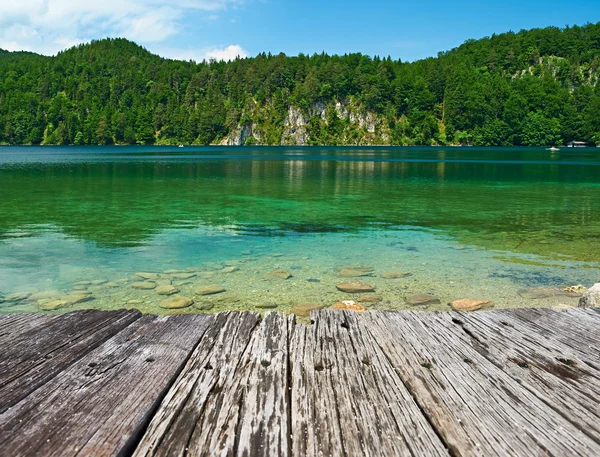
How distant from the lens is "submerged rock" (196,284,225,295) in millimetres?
11995

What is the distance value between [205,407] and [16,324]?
2.64 meters

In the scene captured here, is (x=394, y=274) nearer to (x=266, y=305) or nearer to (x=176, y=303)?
(x=266, y=305)

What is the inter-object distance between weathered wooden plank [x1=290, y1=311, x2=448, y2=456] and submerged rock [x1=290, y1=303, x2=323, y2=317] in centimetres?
614

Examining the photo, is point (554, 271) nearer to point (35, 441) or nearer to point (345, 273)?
point (345, 273)

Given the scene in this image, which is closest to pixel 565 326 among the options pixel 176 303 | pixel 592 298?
pixel 592 298

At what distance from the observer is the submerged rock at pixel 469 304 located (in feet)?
34.6

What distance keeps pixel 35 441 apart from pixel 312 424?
154 centimetres

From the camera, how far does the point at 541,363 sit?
3.58 metres

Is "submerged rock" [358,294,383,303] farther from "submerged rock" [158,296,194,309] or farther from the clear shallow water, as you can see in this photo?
"submerged rock" [158,296,194,309]

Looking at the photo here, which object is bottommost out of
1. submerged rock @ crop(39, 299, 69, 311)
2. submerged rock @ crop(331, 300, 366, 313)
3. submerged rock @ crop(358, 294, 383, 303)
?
submerged rock @ crop(39, 299, 69, 311)

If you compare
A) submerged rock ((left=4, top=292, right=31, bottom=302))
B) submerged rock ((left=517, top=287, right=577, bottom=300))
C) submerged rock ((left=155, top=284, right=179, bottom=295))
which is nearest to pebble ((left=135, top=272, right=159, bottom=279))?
submerged rock ((left=155, top=284, right=179, bottom=295))

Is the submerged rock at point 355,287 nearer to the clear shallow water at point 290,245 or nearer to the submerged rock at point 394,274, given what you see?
the clear shallow water at point 290,245

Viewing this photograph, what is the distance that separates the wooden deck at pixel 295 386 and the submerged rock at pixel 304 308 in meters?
5.62

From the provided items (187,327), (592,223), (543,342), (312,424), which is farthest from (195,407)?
(592,223)
